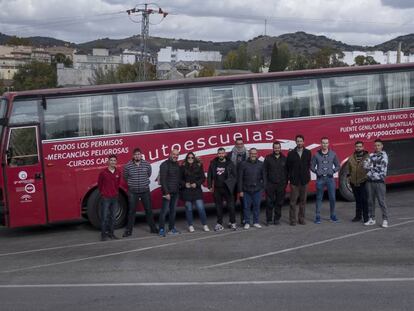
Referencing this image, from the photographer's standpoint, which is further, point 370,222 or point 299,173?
point 299,173

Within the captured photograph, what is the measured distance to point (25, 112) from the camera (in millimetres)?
12773

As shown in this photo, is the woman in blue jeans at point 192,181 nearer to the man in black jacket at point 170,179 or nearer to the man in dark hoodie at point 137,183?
the man in black jacket at point 170,179

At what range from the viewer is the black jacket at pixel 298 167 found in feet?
40.2

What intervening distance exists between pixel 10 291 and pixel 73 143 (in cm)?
526

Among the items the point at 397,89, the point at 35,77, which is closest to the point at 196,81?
the point at 397,89

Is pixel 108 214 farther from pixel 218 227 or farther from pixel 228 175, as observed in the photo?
pixel 228 175

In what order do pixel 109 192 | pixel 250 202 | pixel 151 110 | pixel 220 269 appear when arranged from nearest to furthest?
pixel 220 269
pixel 109 192
pixel 250 202
pixel 151 110

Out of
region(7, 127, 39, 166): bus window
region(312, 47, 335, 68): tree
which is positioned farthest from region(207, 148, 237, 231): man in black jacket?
region(312, 47, 335, 68): tree

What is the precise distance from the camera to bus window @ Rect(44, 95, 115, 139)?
12.9 meters

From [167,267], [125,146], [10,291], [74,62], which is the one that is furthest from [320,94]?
[74,62]

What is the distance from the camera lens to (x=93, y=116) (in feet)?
43.0

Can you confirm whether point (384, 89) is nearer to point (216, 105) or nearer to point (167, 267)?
point (216, 105)

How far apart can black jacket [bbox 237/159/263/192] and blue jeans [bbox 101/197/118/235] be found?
8.37 ft

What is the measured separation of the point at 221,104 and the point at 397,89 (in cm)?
462
